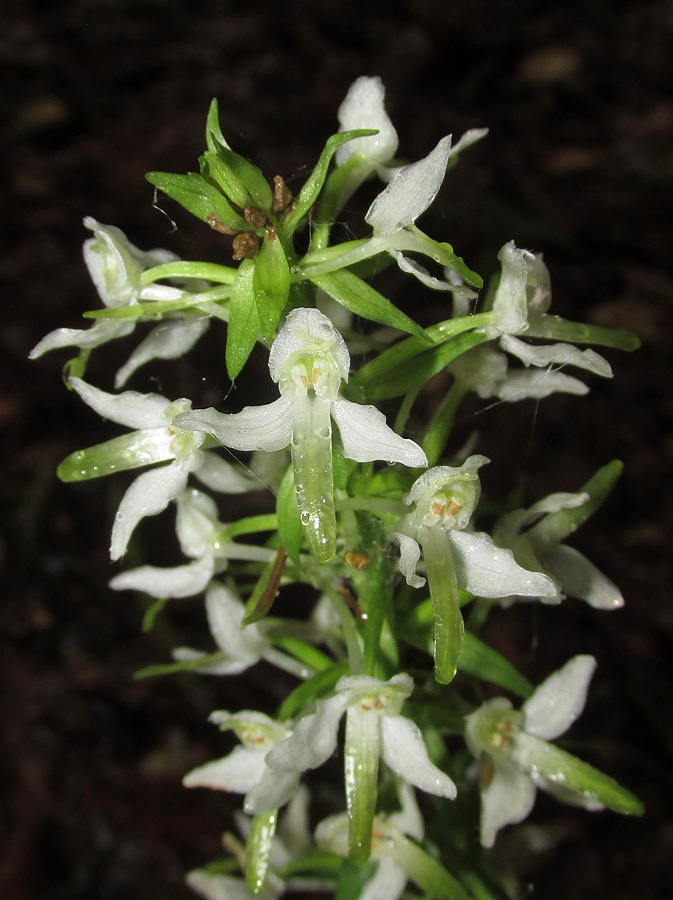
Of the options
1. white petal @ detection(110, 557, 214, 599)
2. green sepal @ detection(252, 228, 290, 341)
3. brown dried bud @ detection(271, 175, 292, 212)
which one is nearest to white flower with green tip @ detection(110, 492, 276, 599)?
white petal @ detection(110, 557, 214, 599)

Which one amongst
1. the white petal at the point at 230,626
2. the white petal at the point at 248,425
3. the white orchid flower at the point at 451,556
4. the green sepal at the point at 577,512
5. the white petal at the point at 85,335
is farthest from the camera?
the white petal at the point at 230,626

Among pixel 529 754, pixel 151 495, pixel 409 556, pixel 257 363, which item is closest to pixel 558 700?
pixel 529 754

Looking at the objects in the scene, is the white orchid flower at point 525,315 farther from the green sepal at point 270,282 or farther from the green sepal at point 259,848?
the green sepal at point 259,848

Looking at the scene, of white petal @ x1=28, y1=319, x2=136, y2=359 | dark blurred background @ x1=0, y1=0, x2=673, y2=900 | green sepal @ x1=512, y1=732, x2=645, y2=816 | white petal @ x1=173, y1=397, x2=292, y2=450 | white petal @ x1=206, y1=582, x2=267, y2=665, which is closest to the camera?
white petal @ x1=173, y1=397, x2=292, y2=450

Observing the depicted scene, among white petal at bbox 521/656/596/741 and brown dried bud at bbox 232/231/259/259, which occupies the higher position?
brown dried bud at bbox 232/231/259/259

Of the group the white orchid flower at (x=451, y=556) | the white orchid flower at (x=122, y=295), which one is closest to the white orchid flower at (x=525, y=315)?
the white orchid flower at (x=451, y=556)

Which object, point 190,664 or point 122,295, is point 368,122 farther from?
point 190,664

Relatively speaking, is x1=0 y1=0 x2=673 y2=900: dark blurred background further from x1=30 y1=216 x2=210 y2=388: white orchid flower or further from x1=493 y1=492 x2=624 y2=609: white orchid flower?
x1=493 y1=492 x2=624 y2=609: white orchid flower
